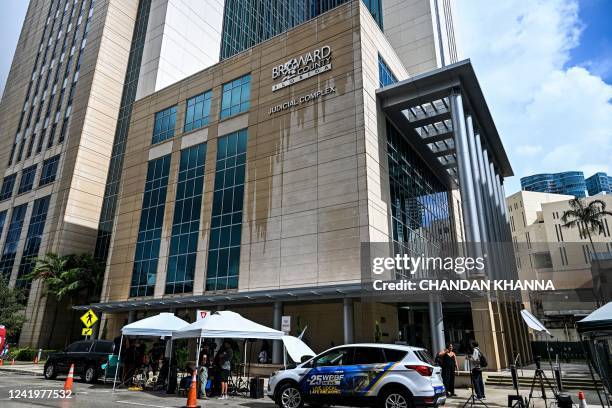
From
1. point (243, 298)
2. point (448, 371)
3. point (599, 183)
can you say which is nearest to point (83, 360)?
point (243, 298)

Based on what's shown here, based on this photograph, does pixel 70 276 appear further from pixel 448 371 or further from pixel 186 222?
pixel 448 371

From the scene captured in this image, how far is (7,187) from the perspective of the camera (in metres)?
51.6

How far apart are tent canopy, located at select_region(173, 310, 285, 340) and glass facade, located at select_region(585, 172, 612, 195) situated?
8060 inches

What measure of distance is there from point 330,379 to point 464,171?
19.8 m

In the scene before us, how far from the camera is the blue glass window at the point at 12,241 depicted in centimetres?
4572

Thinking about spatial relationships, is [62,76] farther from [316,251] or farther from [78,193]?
[316,251]

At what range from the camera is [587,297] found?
64000 millimetres

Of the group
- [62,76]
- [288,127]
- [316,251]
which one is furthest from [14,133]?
[316,251]

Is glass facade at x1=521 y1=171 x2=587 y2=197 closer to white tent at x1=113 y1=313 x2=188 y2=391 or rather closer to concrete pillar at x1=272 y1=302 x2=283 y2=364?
concrete pillar at x1=272 y1=302 x2=283 y2=364

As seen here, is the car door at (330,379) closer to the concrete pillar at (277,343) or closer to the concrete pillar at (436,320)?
the concrete pillar at (277,343)

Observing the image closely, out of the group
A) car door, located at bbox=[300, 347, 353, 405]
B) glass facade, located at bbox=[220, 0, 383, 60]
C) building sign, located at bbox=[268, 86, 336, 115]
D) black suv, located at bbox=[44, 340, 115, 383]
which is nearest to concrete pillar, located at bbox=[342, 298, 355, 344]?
car door, located at bbox=[300, 347, 353, 405]

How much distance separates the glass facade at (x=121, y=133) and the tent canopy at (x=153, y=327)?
28.3 metres

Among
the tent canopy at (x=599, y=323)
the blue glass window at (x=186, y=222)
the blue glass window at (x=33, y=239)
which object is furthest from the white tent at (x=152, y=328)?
the blue glass window at (x=33, y=239)

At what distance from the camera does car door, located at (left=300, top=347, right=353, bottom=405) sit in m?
10.5
